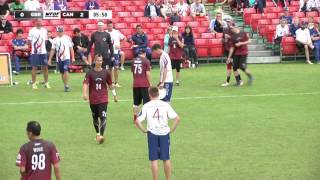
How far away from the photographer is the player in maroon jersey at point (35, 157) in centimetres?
818

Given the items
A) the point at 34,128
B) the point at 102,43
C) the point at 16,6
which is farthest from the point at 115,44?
the point at 34,128

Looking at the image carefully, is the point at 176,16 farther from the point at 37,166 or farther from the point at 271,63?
the point at 37,166

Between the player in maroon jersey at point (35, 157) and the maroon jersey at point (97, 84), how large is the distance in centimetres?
478

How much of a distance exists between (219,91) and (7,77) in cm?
694

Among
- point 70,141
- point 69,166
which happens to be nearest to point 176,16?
point 70,141

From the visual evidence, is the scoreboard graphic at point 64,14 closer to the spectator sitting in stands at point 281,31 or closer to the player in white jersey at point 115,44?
the player in white jersey at point 115,44

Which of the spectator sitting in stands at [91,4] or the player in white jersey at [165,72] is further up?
the spectator sitting in stands at [91,4]

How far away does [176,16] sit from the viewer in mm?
28422

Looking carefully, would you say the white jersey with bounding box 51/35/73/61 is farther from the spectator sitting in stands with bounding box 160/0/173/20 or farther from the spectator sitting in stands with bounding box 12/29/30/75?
the spectator sitting in stands with bounding box 160/0/173/20

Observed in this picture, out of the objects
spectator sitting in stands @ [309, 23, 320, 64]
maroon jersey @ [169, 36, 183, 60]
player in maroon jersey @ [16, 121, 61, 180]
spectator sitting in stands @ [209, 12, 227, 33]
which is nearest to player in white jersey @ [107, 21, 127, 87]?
maroon jersey @ [169, 36, 183, 60]

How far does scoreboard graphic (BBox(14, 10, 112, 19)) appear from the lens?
26.4m

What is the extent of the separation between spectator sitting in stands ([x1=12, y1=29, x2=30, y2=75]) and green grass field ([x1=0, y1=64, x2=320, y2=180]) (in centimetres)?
360

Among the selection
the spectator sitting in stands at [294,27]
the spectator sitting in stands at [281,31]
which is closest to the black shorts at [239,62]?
the spectator sitting in stands at [281,31]

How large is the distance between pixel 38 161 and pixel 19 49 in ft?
55.6
